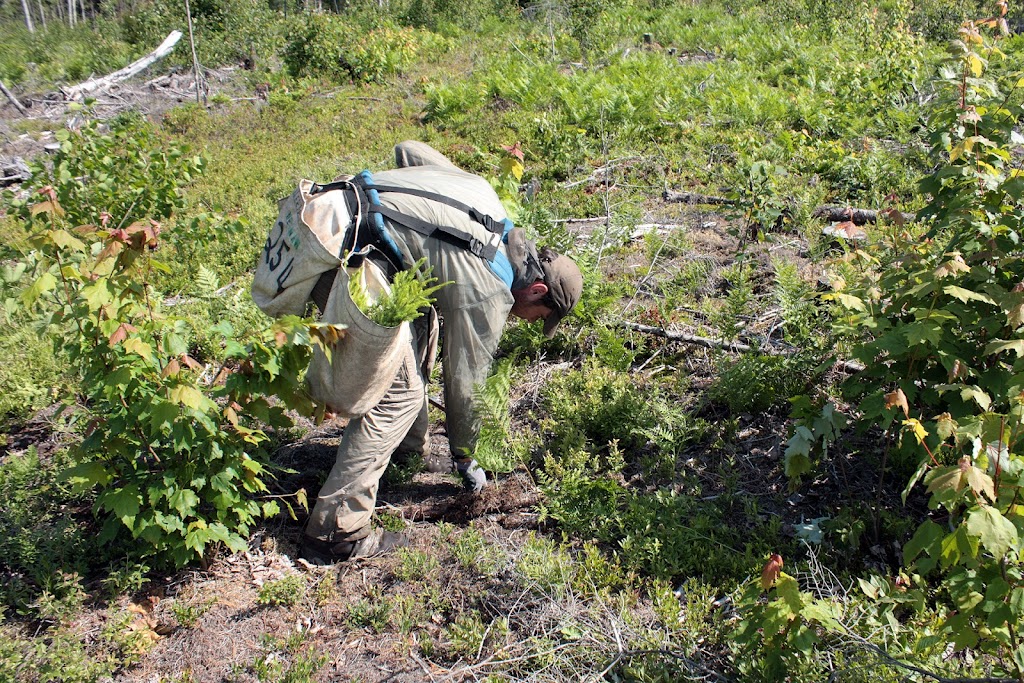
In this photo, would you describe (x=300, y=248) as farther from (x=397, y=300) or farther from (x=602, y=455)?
(x=602, y=455)

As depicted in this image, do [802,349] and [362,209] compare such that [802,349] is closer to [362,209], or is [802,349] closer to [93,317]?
[362,209]

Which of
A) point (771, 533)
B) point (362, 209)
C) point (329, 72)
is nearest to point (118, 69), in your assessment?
point (329, 72)

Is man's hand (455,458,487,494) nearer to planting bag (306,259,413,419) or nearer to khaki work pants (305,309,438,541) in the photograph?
khaki work pants (305,309,438,541)

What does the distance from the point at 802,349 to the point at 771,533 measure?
1.37 m

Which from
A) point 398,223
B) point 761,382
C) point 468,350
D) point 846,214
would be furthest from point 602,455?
point 846,214

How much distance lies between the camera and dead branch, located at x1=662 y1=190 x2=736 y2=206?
7.51m

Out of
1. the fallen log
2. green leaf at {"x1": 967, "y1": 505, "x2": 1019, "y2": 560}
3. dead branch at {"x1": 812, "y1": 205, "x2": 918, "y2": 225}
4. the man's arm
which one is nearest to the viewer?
green leaf at {"x1": 967, "y1": 505, "x2": 1019, "y2": 560}

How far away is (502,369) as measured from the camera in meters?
4.40

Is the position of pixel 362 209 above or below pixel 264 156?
above

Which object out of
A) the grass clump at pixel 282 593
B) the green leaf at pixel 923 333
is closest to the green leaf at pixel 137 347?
the grass clump at pixel 282 593

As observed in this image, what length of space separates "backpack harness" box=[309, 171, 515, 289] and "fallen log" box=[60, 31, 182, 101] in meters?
11.9

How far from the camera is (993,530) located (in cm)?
256

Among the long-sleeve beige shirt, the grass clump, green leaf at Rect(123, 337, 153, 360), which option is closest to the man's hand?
the long-sleeve beige shirt

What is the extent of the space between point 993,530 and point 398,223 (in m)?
2.65
